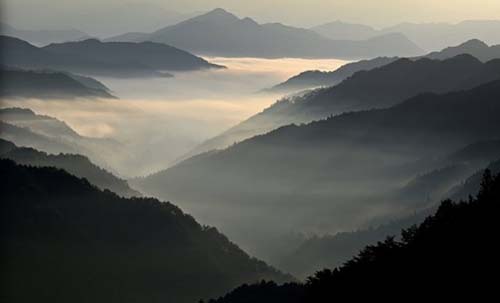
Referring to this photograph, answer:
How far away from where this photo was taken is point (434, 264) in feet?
173

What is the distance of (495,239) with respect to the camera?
171ft

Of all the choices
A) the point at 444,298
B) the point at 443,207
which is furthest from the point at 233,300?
the point at 444,298

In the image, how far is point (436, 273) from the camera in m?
51.8

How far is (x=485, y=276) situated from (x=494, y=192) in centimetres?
1524

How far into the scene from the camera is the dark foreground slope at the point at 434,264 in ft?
163

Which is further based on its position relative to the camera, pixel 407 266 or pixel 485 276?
pixel 407 266

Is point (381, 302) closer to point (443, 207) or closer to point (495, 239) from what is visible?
point (495, 239)

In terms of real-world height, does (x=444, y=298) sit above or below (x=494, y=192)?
below

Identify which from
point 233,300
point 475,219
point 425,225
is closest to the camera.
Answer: point 475,219

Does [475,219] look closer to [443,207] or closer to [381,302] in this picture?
[443,207]

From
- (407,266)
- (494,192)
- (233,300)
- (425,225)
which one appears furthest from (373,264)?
(233,300)

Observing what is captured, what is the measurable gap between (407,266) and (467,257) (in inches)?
185

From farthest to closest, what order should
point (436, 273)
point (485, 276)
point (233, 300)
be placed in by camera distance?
point (233, 300) < point (436, 273) < point (485, 276)

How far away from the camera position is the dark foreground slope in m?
49.8
